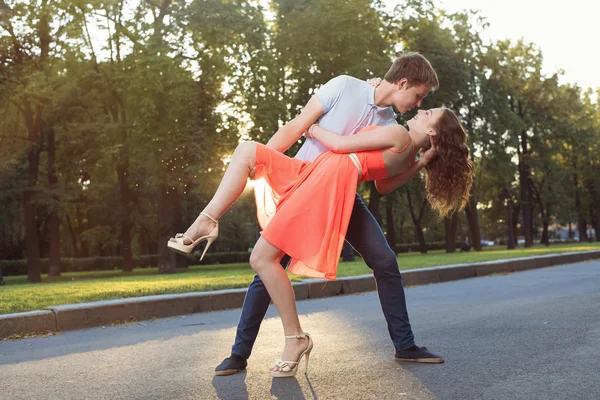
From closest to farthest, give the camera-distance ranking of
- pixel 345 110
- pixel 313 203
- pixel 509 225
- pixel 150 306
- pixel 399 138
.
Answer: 1. pixel 313 203
2. pixel 399 138
3. pixel 345 110
4. pixel 150 306
5. pixel 509 225

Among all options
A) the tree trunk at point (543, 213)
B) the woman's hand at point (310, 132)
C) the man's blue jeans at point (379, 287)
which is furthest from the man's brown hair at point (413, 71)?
the tree trunk at point (543, 213)

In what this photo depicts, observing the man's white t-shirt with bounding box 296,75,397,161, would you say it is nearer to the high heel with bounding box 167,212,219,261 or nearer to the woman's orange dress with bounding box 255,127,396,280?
the woman's orange dress with bounding box 255,127,396,280

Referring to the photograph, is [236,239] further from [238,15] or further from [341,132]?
[341,132]

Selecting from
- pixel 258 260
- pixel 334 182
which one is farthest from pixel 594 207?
pixel 258 260

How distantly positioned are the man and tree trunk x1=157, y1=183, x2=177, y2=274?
2597cm

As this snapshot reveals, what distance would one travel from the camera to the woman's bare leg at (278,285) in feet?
14.8

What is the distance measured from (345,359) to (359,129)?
1.54 metres

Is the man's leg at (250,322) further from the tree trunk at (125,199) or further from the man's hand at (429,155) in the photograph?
the tree trunk at (125,199)

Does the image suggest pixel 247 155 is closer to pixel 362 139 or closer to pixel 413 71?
pixel 362 139

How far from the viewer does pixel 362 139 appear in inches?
178

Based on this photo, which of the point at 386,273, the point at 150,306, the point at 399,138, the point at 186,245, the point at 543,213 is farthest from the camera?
the point at 543,213

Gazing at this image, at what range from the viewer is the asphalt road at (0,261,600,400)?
4.17 m

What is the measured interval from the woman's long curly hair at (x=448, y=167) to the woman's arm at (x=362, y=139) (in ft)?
1.24

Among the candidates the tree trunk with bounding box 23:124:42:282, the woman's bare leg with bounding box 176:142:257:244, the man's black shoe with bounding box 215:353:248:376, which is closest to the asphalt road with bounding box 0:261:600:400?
the man's black shoe with bounding box 215:353:248:376
